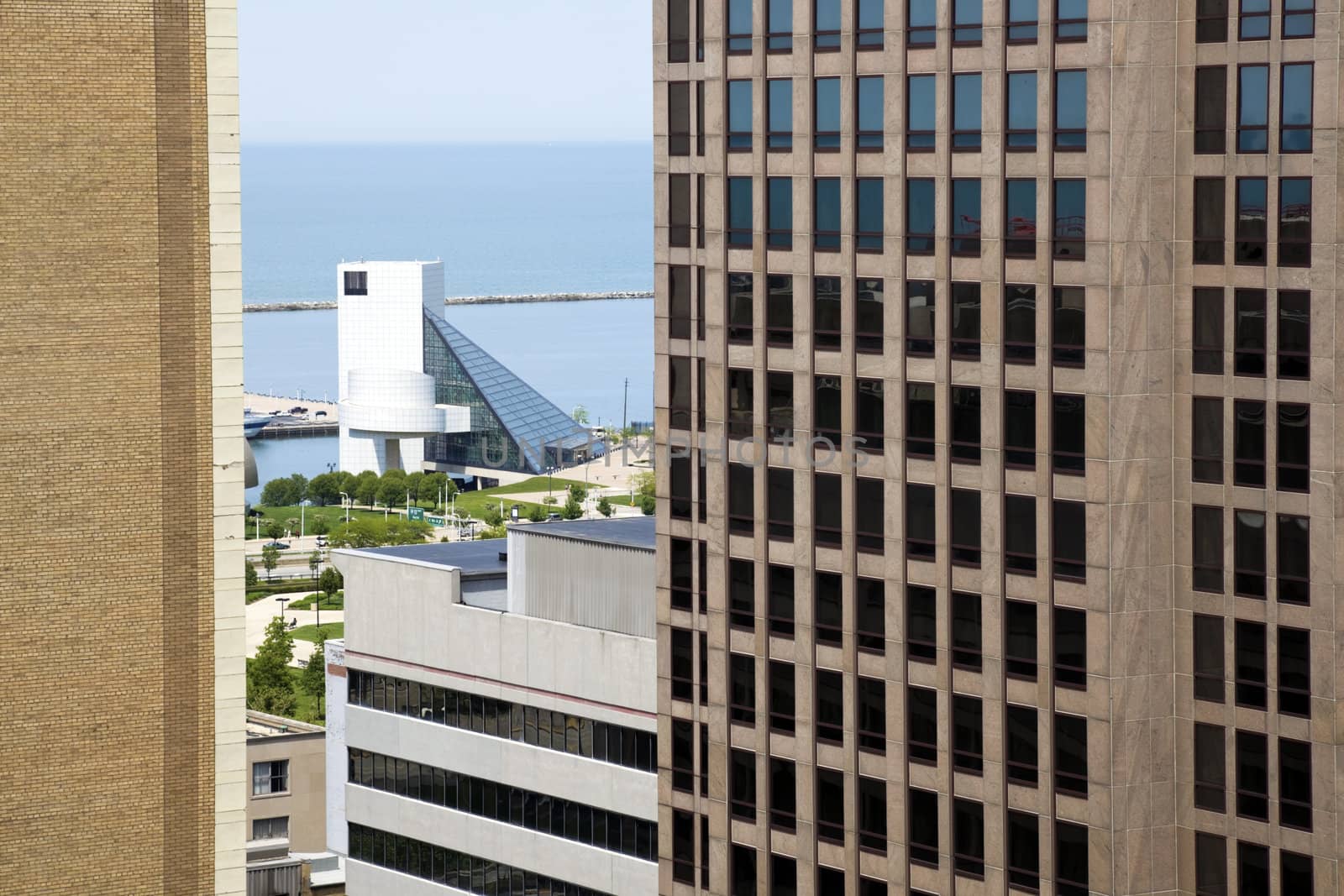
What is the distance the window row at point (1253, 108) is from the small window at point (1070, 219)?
3212mm

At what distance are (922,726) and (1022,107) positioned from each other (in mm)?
17555

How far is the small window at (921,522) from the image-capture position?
53.8 metres

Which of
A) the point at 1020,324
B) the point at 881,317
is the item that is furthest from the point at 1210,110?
the point at 881,317

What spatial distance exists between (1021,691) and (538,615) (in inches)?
976

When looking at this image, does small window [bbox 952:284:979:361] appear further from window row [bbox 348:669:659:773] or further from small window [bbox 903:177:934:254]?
window row [bbox 348:669:659:773]

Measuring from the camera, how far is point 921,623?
54.3 meters

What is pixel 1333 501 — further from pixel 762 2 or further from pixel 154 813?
pixel 154 813

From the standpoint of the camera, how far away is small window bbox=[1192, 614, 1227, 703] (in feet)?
166

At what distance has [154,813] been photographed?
3359cm

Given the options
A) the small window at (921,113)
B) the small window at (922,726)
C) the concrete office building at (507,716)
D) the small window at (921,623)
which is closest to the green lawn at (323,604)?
the concrete office building at (507,716)

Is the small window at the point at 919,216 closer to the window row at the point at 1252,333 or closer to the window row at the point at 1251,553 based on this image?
the window row at the point at 1252,333

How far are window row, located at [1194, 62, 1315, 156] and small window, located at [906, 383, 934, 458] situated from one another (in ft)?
32.5

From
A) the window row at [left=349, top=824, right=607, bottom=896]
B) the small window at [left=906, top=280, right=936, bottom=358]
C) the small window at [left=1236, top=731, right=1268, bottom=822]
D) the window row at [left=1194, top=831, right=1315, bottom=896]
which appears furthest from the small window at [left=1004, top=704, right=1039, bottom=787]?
the window row at [left=349, top=824, right=607, bottom=896]

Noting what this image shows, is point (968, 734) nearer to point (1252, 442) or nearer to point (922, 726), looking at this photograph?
point (922, 726)
